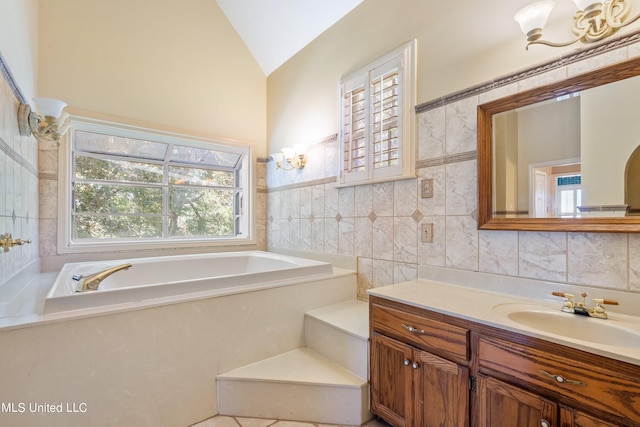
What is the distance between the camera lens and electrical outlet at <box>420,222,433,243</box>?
186 cm

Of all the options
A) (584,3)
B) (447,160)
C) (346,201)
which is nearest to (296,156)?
(346,201)

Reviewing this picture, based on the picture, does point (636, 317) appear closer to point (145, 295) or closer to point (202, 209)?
point (145, 295)

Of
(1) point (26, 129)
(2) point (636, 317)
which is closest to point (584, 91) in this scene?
(2) point (636, 317)

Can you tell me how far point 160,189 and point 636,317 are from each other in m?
3.61

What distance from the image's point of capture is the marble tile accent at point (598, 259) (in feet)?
3.89

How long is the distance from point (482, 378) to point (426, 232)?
0.92 m

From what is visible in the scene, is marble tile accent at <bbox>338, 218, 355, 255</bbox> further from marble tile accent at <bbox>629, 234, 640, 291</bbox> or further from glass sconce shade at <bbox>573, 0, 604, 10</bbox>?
glass sconce shade at <bbox>573, 0, 604, 10</bbox>

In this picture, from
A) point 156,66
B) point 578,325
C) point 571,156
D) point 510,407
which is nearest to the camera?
point 510,407

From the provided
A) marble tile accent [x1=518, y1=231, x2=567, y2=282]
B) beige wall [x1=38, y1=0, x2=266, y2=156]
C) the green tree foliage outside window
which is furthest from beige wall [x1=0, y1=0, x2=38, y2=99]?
marble tile accent [x1=518, y1=231, x2=567, y2=282]

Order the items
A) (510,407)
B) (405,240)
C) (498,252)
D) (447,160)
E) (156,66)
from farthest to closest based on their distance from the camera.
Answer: (156,66), (405,240), (447,160), (498,252), (510,407)

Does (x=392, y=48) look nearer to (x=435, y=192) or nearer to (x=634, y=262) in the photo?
(x=435, y=192)

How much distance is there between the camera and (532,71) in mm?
1407

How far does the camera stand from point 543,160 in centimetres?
138

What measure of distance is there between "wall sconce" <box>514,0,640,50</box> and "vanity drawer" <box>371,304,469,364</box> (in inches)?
49.8
